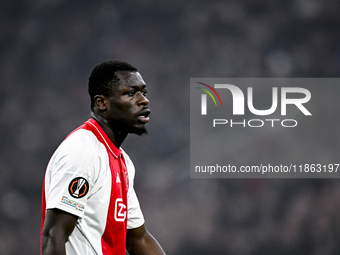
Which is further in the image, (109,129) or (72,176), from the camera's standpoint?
(109,129)

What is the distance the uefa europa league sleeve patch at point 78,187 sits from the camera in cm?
147

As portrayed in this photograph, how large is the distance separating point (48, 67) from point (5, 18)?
701 millimetres

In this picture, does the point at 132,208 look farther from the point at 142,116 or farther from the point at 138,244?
the point at 142,116

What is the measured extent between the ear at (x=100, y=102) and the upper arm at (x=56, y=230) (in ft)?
1.83

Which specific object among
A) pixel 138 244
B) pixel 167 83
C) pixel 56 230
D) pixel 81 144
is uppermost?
pixel 167 83

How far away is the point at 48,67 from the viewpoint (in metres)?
4.18

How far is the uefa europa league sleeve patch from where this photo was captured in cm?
147

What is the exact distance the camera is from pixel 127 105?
6.07 feet

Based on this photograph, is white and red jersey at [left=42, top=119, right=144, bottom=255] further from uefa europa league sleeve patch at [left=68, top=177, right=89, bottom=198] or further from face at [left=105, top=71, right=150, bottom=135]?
face at [left=105, top=71, right=150, bottom=135]

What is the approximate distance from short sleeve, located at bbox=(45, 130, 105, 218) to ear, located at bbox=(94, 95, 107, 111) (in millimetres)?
294

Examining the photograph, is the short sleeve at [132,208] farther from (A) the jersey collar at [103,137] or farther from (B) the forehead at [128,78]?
(B) the forehead at [128,78]

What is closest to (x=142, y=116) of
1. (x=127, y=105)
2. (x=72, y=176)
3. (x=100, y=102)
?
(x=127, y=105)

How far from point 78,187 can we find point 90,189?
8cm

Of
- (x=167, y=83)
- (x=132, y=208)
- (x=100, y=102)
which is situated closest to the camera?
(x=100, y=102)
